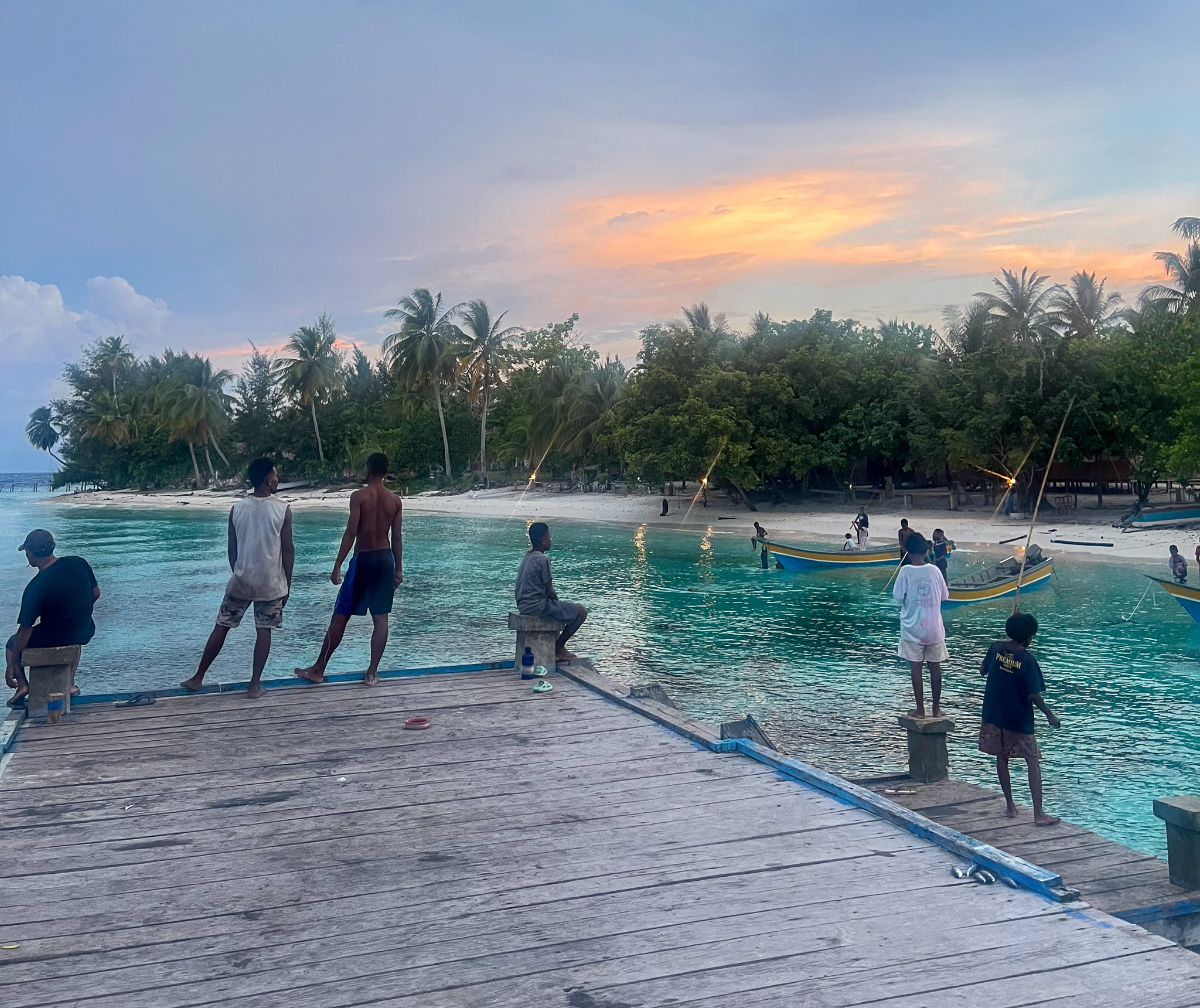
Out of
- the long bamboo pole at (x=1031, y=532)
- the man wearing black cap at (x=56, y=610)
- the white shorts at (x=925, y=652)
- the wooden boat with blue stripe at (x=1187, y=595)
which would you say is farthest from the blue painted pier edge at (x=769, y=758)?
the wooden boat with blue stripe at (x=1187, y=595)

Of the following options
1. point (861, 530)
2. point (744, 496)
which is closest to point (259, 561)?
point (861, 530)

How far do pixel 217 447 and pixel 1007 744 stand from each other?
83205 mm

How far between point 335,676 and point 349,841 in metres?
3.89

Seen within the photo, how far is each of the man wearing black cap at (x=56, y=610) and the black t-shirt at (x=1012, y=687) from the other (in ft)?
21.2

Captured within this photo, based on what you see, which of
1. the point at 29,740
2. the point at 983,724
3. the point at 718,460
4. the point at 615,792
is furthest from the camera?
the point at 718,460

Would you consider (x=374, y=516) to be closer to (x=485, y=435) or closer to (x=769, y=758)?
(x=769, y=758)

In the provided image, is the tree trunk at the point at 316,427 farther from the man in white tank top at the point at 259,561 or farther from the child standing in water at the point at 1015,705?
the child standing in water at the point at 1015,705

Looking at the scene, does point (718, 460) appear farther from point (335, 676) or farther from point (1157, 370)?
point (335, 676)

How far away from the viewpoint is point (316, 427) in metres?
75.2


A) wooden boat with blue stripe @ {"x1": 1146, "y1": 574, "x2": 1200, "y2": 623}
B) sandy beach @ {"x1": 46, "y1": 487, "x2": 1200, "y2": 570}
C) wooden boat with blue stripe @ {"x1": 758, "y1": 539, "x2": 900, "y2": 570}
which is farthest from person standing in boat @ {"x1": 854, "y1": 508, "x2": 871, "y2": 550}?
wooden boat with blue stripe @ {"x1": 1146, "y1": 574, "x2": 1200, "y2": 623}

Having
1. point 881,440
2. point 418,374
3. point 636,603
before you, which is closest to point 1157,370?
point 881,440

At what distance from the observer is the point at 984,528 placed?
3653 centimetres

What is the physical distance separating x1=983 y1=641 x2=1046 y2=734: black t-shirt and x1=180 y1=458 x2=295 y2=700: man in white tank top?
5.31 metres

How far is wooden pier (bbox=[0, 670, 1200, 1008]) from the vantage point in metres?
3.37
